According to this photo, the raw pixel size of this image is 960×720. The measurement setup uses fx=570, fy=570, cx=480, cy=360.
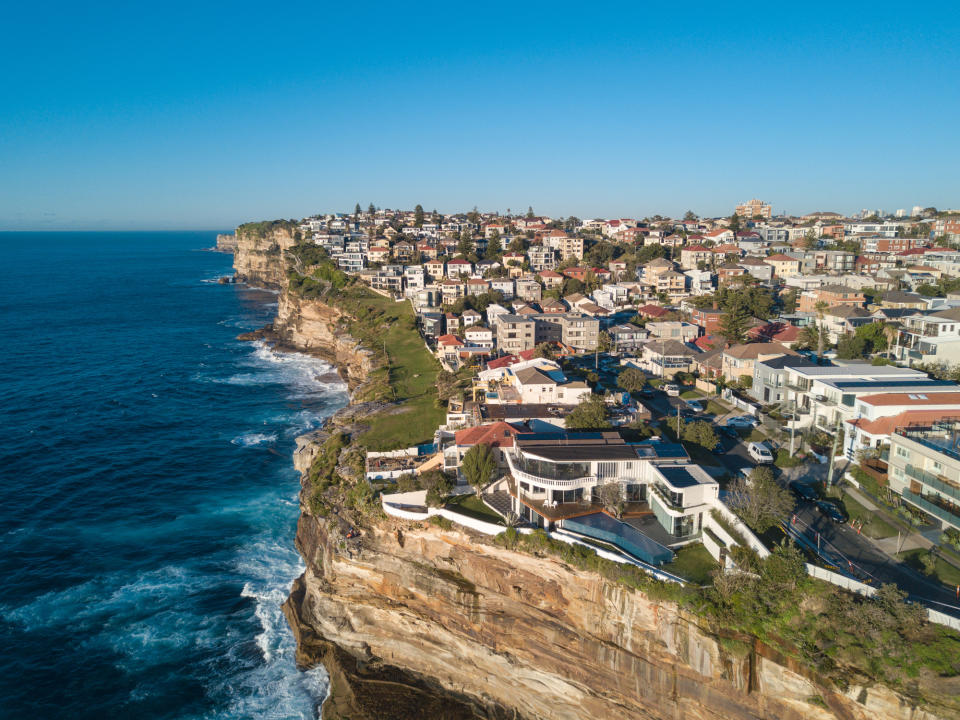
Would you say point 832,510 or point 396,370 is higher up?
point 832,510

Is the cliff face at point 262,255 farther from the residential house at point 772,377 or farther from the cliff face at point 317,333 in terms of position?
the residential house at point 772,377

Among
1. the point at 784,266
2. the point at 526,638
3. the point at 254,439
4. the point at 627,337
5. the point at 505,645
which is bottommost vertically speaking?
the point at 254,439

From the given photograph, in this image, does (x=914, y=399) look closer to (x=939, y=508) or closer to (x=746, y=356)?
(x=939, y=508)

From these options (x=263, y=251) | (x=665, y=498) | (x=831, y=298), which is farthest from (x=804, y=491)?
(x=263, y=251)

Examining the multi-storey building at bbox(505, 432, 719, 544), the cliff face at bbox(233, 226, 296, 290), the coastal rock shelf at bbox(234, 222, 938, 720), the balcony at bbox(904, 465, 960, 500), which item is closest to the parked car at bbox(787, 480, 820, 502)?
the balcony at bbox(904, 465, 960, 500)

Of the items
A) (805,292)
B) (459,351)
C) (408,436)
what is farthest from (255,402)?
(805,292)

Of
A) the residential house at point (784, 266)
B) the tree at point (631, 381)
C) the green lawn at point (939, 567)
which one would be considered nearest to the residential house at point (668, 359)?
the tree at point (631, 381)

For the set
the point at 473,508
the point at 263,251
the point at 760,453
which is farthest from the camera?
the point at 263,251

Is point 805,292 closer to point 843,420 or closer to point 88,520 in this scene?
point 843,420
